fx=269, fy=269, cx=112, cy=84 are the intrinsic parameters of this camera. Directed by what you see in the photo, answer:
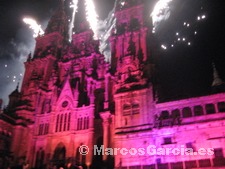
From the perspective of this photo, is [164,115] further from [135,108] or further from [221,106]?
[221,106]

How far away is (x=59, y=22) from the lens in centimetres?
7556

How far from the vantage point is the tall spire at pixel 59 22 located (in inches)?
2913

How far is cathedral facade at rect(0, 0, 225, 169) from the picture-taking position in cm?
3634

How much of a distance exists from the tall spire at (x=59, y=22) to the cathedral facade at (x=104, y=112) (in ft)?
1.21

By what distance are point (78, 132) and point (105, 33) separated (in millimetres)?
37576

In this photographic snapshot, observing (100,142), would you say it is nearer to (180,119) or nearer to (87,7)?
(180,119)

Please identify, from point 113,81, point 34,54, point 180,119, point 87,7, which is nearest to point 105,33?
point 87,7

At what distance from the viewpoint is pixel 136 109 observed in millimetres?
42000

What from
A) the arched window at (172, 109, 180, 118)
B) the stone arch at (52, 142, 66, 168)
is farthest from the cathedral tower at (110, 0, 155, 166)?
the stone arch at (52, 142, 66, 168)

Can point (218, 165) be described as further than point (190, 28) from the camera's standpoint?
No

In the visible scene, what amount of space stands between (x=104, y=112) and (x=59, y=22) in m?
37.9

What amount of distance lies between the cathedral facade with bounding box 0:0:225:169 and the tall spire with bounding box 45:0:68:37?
368 mm

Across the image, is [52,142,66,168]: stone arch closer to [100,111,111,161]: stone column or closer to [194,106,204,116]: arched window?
[100,111,111,161]: stone column

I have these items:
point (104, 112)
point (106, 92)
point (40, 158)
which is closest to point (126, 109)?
point (104, 112)
